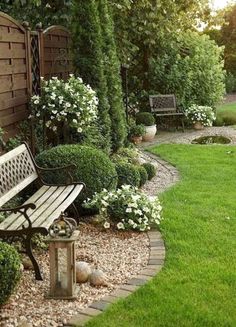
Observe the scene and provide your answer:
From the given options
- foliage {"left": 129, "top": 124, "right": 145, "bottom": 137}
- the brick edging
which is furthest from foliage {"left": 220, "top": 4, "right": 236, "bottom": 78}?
the brick edging

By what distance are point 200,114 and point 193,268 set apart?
30.2 feet

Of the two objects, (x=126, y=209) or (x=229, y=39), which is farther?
(x=229, y=39)

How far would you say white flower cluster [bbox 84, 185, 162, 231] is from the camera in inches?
→ 204

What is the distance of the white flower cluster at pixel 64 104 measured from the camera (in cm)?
665

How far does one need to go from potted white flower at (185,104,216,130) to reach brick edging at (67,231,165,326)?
8339mm

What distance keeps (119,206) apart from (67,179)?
0.67 metres

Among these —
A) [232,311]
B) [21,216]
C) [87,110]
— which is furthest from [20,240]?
[87,110]

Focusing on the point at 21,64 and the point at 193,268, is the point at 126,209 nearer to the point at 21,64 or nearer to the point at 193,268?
the point at 193,268

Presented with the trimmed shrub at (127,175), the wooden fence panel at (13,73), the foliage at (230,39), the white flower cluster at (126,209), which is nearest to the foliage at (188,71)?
the trimmed shrub at (127,175)

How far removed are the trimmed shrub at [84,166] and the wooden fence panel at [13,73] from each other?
2.58ft

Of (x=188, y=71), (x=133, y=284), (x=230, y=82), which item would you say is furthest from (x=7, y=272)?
(x=230, y=82)

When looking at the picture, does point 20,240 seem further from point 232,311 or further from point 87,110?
point 87,110

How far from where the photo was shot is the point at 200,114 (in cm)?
1299

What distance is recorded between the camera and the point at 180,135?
482 inches
